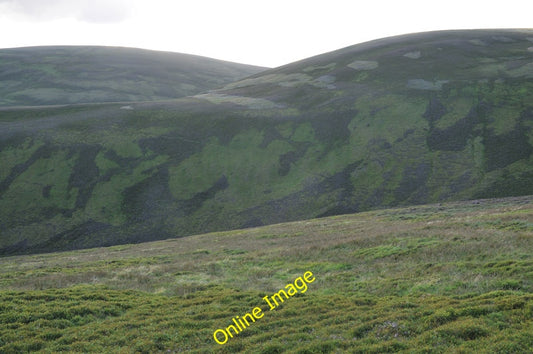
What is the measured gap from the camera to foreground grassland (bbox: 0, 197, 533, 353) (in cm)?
1435

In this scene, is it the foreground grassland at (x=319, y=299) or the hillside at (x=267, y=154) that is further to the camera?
the hillside at (x=267, y=154)

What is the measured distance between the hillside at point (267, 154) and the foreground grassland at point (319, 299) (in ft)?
115

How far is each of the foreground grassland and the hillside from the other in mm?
35133

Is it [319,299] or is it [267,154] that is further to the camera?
[267,154]

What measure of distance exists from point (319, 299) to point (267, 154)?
68.7 meters

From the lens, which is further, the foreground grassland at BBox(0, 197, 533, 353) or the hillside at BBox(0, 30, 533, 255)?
the hillside at BBox(0, 30, 533, 255)

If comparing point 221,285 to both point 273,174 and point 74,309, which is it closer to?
point 74,309

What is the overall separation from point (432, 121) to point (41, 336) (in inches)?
3462

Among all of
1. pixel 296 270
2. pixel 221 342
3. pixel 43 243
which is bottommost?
pixel 43 243

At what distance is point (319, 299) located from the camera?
19.9m

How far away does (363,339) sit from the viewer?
14195 mm

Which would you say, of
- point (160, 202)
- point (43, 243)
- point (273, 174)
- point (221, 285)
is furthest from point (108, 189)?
point (221, 285)

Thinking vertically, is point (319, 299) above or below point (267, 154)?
below

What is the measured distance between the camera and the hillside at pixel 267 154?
2709 inches
